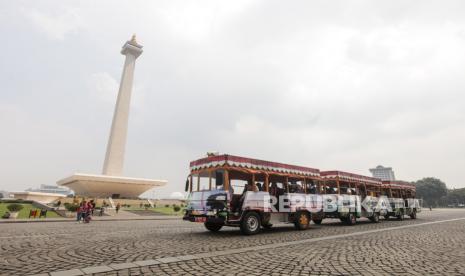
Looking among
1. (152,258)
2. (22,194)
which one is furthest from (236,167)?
(22,194)

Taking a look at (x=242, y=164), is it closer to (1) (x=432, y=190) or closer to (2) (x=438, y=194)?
(1) (x=432, y=190)

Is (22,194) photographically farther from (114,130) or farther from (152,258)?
(152,258)

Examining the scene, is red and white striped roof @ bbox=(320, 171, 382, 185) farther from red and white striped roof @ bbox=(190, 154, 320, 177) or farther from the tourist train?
red and white striped roof @ bbox=(190, 154, 320, 177)

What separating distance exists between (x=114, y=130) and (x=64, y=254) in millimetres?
57509

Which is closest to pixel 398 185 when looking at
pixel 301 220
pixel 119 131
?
pixel 301 220

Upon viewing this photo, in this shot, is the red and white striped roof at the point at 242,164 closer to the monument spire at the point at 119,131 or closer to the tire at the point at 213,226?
the tire at the point at 213,226

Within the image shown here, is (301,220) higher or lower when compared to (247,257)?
higher

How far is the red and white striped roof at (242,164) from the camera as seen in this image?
1111 cm

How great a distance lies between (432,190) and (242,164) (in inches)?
4767

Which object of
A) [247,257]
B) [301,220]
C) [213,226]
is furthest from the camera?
[301,220]

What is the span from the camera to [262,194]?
12.0 metres

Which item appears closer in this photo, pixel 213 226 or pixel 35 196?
pixel 213 226

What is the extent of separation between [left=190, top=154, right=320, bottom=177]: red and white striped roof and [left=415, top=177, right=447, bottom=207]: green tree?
117m

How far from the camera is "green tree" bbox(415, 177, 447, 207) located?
10538cm
